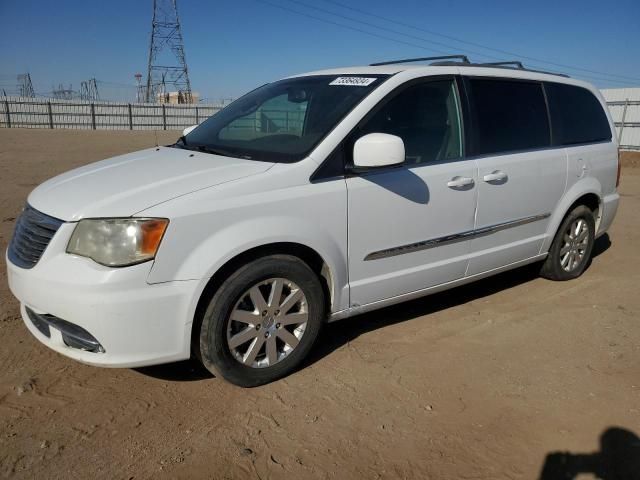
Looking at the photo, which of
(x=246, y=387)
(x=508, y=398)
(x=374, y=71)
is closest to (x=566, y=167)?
(x=374, y=71)

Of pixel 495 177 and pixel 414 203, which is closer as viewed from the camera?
pixel 414 203

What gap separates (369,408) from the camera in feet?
9.74

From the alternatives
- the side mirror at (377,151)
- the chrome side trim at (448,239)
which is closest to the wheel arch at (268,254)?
the chrome side trim at (448,239)

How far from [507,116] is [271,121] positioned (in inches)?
72.0

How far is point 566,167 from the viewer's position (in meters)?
4.61

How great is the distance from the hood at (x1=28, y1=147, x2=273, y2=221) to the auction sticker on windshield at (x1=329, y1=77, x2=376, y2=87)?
95 cm

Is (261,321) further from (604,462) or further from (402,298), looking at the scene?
(604,462)

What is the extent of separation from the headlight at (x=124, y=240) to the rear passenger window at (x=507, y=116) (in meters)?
2.39

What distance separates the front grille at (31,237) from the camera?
2.81m

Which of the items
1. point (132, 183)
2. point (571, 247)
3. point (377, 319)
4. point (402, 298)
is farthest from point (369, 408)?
point (571, 247)

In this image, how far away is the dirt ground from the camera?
2.53m

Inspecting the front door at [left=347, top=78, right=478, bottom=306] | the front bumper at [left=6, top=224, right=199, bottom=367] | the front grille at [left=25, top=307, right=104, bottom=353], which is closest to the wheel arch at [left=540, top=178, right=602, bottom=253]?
the front door at [left=347, top=78, right=478, bottom=306]

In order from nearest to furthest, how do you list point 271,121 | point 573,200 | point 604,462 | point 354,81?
point 604,462 → point 354,81 → point 271,121 → point 573,200

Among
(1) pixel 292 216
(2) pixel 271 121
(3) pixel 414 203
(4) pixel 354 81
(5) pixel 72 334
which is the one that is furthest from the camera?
(2) pixel 271 121
